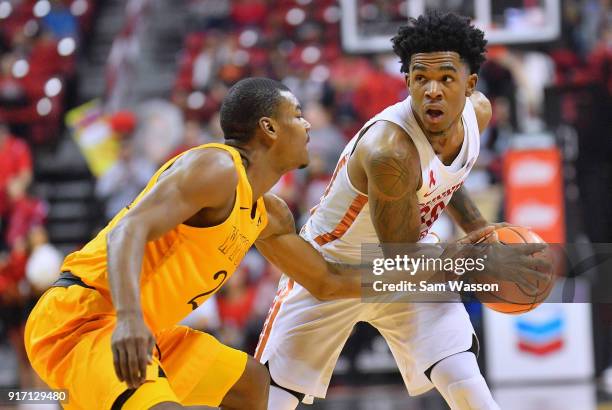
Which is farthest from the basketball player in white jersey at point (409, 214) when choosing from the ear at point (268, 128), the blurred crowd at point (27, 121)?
the blurred crowd at point (27, 121)

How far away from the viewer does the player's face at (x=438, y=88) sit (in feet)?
13.1

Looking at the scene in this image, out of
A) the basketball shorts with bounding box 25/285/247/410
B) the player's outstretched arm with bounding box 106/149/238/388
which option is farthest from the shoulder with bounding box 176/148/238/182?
the basketball shorts with bounding box 25/285/247/410

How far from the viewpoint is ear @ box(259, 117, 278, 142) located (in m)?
3.71

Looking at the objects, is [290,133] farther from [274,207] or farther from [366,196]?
[366,196]

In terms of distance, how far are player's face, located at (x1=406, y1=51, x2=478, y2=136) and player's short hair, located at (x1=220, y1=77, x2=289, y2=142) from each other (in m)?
0.63

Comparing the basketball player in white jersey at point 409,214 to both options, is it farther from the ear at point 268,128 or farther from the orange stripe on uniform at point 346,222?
the ear at point 268,128

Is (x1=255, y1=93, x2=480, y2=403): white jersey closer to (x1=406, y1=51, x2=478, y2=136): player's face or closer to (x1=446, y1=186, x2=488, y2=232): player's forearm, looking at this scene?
(x1=406, y1=51, x2=478, y2=136): player's face

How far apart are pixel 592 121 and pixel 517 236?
4821 millimetres

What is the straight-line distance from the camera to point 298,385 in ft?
14.5

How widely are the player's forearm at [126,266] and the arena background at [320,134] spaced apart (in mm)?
3930

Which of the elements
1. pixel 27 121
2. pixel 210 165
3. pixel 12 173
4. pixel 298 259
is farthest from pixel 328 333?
pixel 27 121

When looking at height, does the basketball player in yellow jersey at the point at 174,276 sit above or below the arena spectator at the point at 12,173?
above

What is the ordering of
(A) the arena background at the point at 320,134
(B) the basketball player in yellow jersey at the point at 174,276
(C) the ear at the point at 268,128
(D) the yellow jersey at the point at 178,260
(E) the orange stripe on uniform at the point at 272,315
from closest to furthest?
(B) the basketball player in yellow jersey at the point at 174,276, (D) the yellow jersey at the point at 178,260, (C) the ear at the point at 268,128, (E) the orange stripe on uniform at the point at 272,315, (A) the arena background at the point at 320,134

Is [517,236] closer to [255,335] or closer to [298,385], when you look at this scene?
[298,385]
